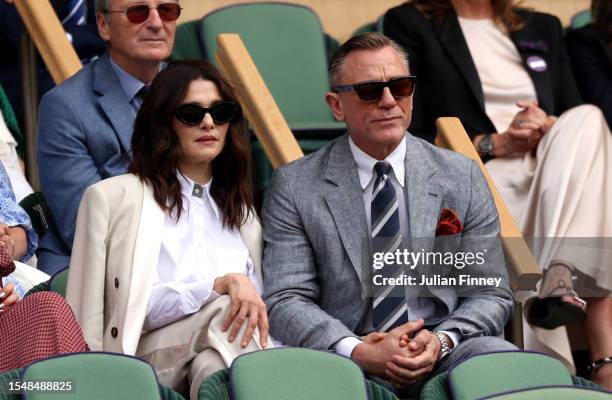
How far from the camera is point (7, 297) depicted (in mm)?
3900

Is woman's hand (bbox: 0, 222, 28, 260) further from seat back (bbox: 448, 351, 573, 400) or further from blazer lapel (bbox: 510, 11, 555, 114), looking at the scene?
blazer lapel (bbox: 510, 11, 555, 114)

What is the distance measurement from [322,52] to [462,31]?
0.68 meters

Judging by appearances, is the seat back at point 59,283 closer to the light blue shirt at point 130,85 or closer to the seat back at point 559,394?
the light blue shirt at point 130,85

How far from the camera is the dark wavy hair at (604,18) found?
6.18 metres

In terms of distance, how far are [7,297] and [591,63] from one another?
317 centimetres

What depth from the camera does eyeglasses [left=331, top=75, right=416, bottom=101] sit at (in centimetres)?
442

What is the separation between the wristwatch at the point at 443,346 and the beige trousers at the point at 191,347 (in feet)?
1.56

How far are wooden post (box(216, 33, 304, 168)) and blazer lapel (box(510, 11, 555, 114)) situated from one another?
1306 millimetres

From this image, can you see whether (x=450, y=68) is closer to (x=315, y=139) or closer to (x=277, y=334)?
(x=315, y=139)

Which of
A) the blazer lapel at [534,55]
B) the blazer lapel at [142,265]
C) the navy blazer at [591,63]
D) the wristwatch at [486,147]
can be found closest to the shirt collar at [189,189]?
the blazer lapel at [142,265]

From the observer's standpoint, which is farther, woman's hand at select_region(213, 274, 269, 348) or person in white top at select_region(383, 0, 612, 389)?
person in white top at select_region(383, 0, 612, 389)

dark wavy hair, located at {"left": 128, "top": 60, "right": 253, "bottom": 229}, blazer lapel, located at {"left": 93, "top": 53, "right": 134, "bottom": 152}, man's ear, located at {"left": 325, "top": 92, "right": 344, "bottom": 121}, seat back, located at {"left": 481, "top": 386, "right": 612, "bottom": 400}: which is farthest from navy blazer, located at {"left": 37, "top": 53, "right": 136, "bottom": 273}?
seat back, located at {"left": 481, "top": 386, "right": 612, "bottom": 400}

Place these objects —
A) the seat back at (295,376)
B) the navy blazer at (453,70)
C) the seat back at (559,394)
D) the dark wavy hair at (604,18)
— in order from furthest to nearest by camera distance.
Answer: the dark wavy hair at (604,18) < the navy blazer at (453,70) < the seat back at (295,376) < the seat back at (559,394)

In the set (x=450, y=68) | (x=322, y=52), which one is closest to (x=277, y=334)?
(x=450, y=68)
